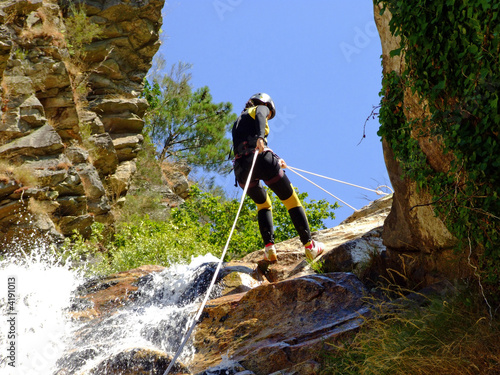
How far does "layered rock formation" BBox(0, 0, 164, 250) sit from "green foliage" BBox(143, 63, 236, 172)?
5437 millimetres

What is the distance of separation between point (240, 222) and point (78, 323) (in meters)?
9.26

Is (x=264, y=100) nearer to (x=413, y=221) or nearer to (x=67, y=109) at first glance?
(x=413, y=221)

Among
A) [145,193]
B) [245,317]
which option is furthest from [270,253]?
[145,193]

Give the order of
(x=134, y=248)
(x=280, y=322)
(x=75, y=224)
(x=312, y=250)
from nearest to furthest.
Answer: (x=280, y=322), (x=312, y=250), (x=134, y=248), (x=75, y=224)

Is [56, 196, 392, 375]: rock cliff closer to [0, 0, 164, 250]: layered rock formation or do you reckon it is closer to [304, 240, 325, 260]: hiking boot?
[304, 240, 325, 260]: hiking boot

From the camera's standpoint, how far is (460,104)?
4.15 meters

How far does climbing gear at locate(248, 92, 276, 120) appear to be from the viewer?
7.63m

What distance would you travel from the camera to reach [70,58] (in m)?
16.5

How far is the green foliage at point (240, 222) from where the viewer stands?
14844 millimetres

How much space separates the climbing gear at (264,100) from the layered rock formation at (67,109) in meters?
7.05

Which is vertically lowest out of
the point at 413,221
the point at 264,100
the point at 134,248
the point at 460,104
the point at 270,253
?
the point at 413,221

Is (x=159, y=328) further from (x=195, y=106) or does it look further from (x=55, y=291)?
(x=195, y=106)

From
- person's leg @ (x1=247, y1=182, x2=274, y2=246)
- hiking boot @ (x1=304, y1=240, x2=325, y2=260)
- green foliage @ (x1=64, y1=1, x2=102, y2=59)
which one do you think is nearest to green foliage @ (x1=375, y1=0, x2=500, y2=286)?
hiking boot @ (x1=304, y1=240, x2=325, y2=260)

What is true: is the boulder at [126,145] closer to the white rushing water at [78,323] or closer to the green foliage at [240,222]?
the green foliage at [240,222]
